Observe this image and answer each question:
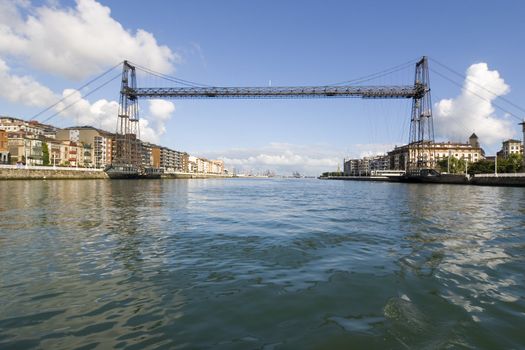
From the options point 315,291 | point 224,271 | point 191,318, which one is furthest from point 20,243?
point 315,291

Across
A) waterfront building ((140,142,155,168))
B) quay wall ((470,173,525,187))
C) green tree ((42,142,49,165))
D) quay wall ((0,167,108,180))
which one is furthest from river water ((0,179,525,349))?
waterfront building ((140,142,155,168))

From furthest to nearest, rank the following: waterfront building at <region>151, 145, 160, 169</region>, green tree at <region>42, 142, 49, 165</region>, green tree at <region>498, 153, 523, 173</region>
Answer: waterfront building at <region>151, 145, 160, 169</region> → green tree at <region>42, 142, 49, 165</region> → green tree at <region>498, 153, 523, 173</region>

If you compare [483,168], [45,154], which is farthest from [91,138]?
[483,168]

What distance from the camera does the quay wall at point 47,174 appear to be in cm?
5912

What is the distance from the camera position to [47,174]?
68562 millimetres

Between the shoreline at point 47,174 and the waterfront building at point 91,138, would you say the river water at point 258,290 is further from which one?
the waterfront building at point 91,138

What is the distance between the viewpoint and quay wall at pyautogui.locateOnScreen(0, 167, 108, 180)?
59.1 meters

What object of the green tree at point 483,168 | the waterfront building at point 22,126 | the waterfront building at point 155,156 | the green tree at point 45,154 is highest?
the waterfront building at point 22,126

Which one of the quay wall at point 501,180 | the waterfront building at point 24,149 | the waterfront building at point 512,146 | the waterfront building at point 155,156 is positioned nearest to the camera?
the quay wall at point 501,180

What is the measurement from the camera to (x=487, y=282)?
6.62m

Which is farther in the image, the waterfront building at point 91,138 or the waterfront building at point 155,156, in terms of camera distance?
the waterfront building at point 155,156

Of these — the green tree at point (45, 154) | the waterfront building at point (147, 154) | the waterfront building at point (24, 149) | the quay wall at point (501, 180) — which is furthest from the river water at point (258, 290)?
the waterfront building at point (147, 154)

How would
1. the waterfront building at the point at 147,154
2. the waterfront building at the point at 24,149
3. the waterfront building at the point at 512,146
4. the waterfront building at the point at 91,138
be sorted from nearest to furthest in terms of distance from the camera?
the waterfront building at the point at 24,149, the waterfront building at the point at 91,138, the waterfront building at the point at 512,146, the waterfront building at the point at 147,154

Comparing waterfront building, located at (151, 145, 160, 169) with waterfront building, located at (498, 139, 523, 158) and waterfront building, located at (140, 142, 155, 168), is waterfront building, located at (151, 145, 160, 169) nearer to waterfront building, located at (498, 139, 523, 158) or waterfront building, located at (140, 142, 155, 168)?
waterfront building, located at (140, 142, 155, 168)
